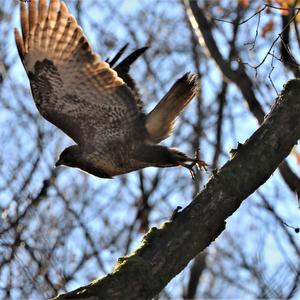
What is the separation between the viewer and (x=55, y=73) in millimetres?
6465

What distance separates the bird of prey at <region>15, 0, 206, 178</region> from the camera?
6.42 meters

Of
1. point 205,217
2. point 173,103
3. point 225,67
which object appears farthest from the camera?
point 225,67

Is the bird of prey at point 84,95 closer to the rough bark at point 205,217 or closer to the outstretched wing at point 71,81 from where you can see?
the outstretched wing at point 71,81

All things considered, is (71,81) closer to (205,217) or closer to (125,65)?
(125,65)

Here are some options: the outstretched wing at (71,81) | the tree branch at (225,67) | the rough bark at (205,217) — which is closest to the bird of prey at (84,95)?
the outstretched wing at (71,81)

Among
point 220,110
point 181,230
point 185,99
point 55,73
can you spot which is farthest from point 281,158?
point 220,110

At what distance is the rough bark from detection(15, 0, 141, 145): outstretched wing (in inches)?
77.8

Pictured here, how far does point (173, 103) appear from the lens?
627cm

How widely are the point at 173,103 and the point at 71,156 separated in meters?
0.98

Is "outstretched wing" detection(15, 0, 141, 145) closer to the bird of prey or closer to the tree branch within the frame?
the bird of prey

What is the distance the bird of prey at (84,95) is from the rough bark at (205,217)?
5.91 feet

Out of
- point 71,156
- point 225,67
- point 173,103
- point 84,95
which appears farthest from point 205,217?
point 225,67

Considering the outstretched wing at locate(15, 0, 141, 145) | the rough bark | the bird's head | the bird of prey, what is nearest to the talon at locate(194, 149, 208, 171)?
the bird of prey

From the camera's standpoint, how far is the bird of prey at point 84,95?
6422 millimetres
